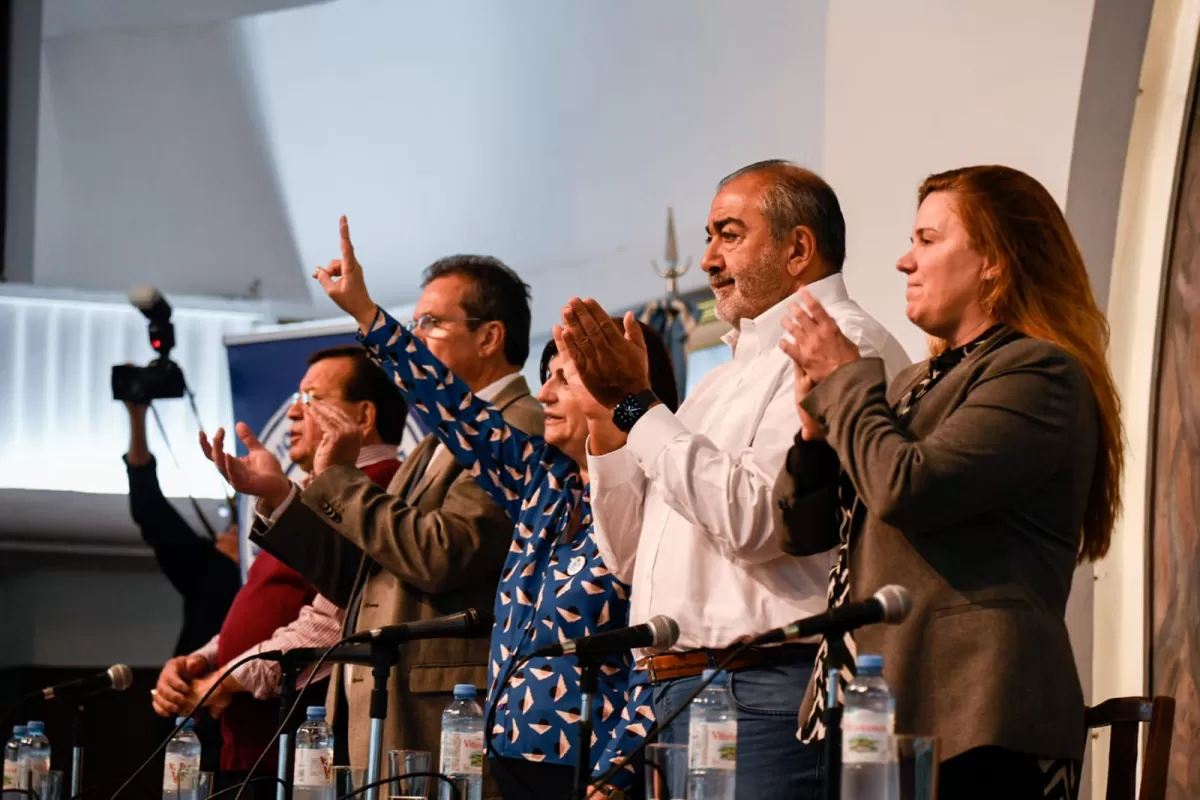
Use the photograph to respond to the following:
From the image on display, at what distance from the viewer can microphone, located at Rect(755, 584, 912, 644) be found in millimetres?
1658

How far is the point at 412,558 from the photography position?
3.12 m

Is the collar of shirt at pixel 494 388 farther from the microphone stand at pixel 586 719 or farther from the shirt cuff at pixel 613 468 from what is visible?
the microphone stand at pixel 586 719

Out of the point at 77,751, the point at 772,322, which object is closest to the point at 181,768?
the point at 77,751

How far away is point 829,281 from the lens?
259 centimetres

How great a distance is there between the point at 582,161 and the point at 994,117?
3456mm

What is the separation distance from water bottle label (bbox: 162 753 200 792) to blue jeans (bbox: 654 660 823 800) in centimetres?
96

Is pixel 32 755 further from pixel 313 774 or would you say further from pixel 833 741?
pixel 833 741

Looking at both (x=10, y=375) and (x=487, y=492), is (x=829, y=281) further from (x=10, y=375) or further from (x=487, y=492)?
(x=10, y=375)

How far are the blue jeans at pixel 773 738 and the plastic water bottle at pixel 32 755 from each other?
58.8 inches

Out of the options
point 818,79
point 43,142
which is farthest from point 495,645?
point 43,142

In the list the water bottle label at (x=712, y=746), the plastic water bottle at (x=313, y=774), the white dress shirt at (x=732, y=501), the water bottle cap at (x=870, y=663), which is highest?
the white dress shirt at (x=732, y=501)

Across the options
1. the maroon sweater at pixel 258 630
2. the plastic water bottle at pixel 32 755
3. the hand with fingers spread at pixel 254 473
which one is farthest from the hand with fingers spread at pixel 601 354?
the plastic water bottle at pixel 32 755

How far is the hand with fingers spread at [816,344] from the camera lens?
2.05 metres

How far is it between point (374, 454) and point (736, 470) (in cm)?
166
